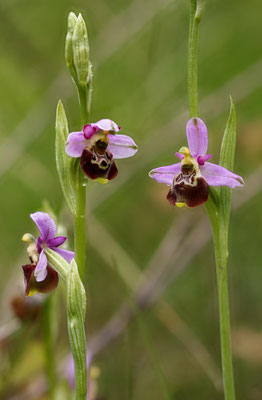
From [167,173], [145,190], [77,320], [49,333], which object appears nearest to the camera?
[77,320]

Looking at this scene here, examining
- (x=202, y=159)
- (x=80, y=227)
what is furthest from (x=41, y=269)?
(x=202, y=159)

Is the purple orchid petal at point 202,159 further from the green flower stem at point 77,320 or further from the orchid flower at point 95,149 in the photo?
the green flower stem at point 77,320

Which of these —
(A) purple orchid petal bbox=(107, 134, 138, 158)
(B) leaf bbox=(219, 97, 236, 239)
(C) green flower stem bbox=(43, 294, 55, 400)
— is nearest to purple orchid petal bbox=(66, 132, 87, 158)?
(A) purple orchid petal bbox=(107, 134, 138, 158)

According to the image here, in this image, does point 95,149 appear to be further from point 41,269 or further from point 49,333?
point 49,333

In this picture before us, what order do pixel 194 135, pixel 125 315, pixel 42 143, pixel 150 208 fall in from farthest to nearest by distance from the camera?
pixel 42 143, pixel 150 208, pixel 125 315, pixel 194 135

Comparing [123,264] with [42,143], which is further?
[42,143]

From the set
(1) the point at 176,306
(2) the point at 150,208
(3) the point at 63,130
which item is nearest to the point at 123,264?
(1) the point at 176,306

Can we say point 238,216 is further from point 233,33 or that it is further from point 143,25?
point 233,33
